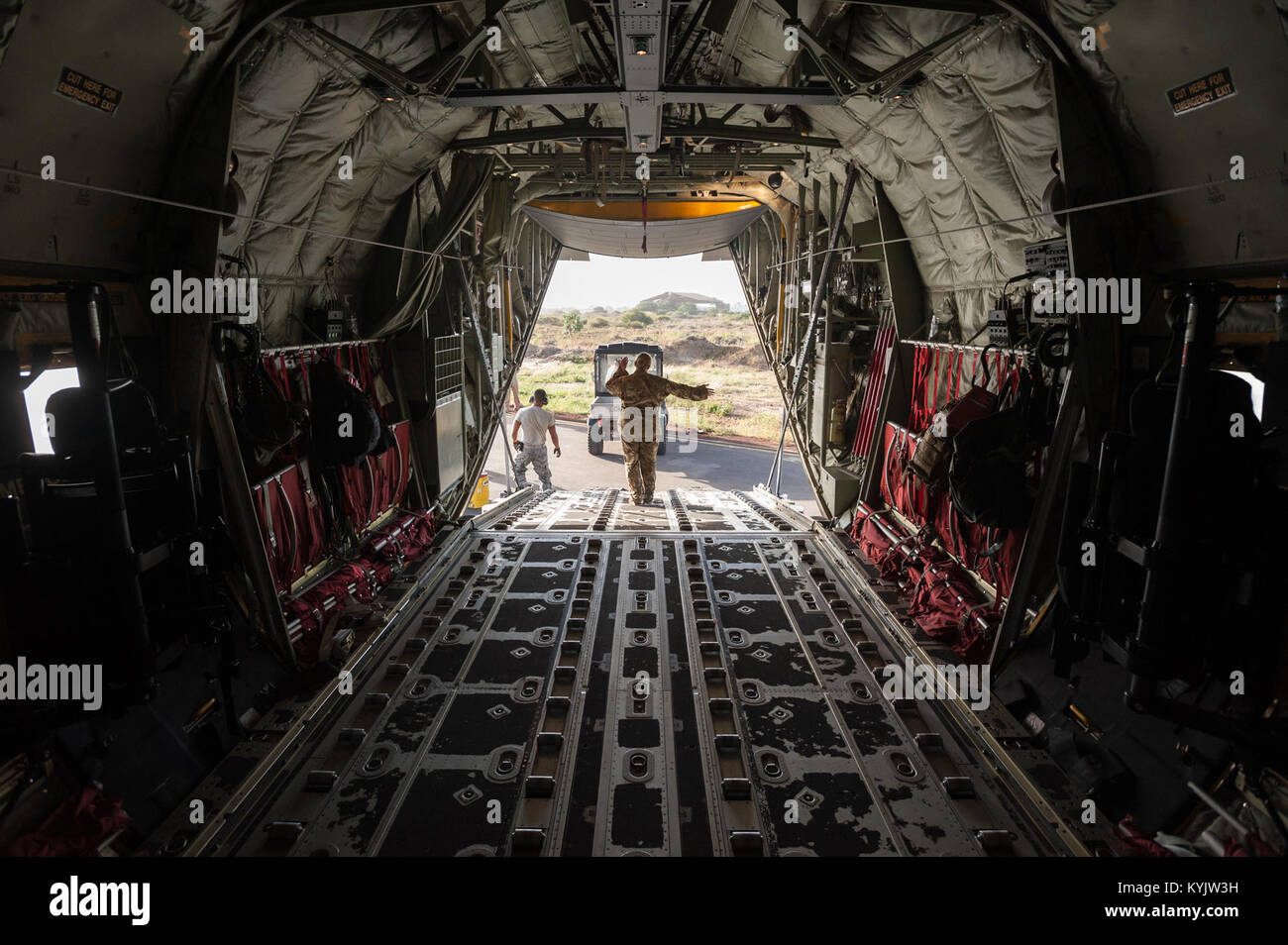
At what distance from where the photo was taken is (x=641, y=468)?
10.7 meters

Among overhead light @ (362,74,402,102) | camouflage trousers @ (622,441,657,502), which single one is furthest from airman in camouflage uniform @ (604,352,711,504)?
overhead light @ (362,74,402,102)

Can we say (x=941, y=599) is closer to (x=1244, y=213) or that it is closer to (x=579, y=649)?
(x=579, y=649)

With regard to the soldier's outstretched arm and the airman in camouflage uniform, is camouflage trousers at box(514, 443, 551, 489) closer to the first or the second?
the airman in camouflage uniform

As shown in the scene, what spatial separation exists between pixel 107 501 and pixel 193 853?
5.25ft

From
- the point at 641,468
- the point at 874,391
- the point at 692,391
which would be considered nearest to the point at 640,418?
the point at 641,468

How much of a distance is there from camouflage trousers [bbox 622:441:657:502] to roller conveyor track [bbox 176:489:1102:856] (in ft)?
14.8

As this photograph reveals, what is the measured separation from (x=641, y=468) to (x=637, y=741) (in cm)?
699

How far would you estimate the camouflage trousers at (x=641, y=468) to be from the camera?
10.6m

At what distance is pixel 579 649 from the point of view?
4852 millimetres

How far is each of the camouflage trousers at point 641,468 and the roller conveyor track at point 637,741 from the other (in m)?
4.51

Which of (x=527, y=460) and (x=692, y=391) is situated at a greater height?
(x=692, y=391)

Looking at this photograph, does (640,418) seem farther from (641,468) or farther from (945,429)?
(945,429)

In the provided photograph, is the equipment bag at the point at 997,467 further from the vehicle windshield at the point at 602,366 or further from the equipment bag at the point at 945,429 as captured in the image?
the vehicle windshield at the point at 602,366

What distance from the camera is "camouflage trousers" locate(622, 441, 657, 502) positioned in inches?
418
